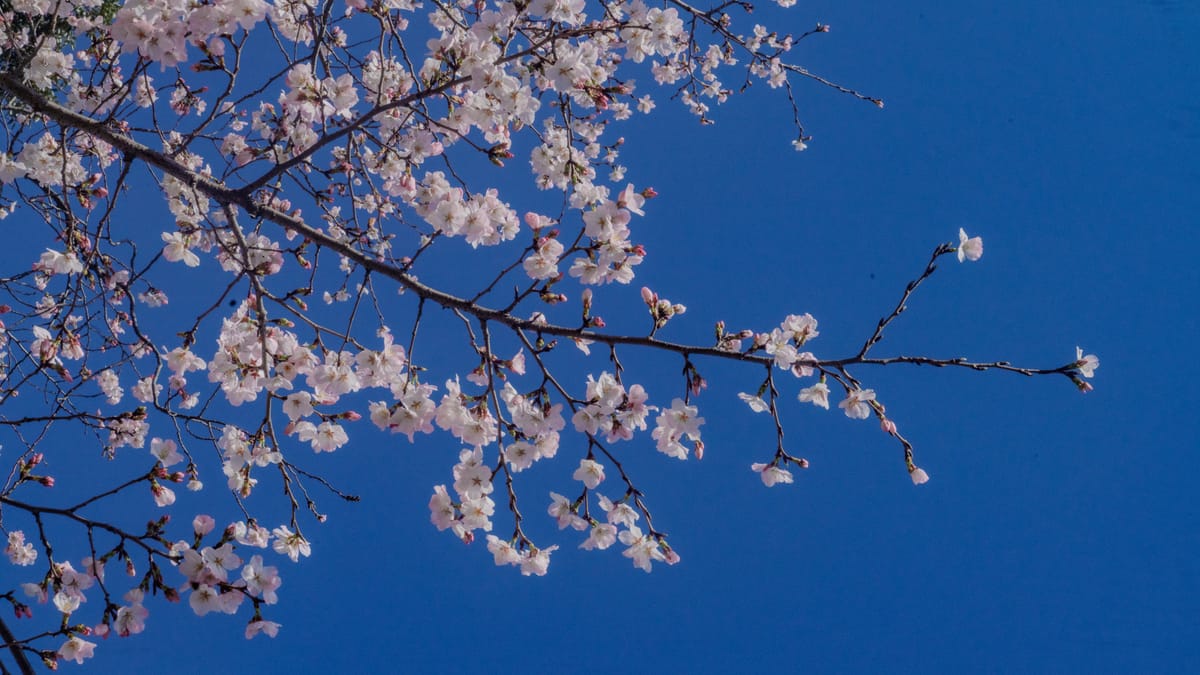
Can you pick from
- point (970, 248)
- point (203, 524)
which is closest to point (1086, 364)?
point (970, 248)

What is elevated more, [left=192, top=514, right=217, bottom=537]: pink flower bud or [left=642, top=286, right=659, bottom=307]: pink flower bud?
[left=642, top=286, right=659, bottom=307]: pink flower bud

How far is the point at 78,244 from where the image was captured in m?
3.76

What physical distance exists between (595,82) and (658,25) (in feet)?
2.10

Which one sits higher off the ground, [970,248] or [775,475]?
[970,248]

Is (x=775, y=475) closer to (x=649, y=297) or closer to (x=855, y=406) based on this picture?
(x=855, y=406)

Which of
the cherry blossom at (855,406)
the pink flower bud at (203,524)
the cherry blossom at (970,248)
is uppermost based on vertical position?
the cherry blossom at (970,248)

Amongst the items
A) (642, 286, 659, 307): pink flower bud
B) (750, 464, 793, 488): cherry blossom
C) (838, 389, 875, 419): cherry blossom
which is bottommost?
(750, 464, 793, 488): cherry blossom

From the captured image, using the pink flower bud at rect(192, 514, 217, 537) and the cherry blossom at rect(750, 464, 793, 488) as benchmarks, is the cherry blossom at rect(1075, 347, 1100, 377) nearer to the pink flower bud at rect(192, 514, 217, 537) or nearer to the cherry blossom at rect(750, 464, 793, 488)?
the cherry blossom at rect(750, 464, 793, 488)

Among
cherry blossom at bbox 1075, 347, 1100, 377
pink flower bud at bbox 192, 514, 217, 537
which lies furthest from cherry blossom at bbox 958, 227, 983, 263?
pink flower bud at bbox 192, 514, 217, 537

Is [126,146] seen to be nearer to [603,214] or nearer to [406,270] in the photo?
[406,270]

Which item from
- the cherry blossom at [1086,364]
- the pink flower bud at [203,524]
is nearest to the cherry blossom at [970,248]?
the cherry blossom at [1086,364]

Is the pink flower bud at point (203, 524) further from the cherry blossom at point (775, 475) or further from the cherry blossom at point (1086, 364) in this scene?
the cherry blossom at point (1086, 364)

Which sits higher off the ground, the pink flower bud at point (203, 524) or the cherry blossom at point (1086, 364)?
the cherry blossom at point (1086, 364)

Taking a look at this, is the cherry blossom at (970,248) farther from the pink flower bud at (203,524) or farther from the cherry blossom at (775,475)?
the pink flower bud at (203,524)
